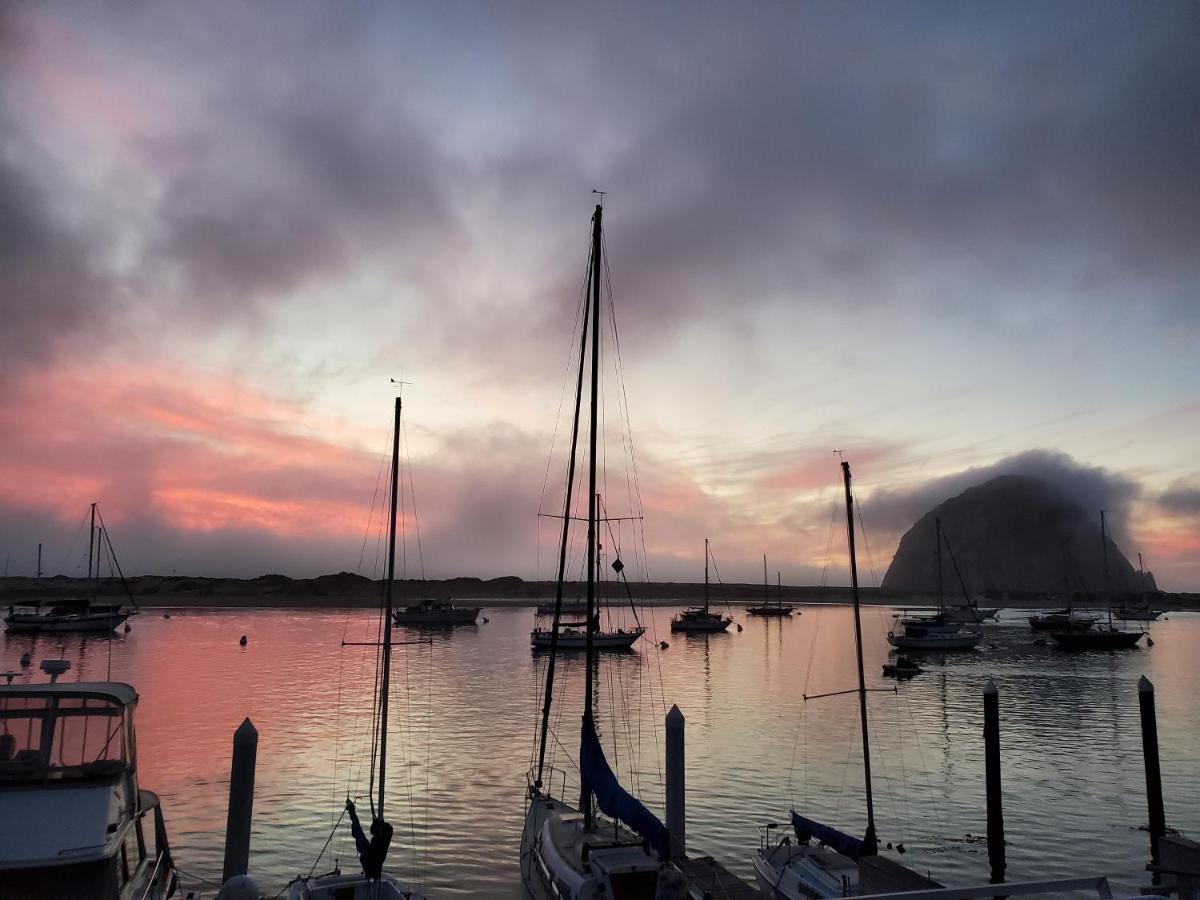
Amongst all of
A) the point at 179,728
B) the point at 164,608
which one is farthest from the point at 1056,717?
the point at 164,608

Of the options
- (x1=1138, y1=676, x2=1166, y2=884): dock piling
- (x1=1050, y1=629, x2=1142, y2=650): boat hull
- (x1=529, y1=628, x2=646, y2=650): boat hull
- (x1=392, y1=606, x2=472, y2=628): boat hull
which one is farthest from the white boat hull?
(x1=392, y1=606, x2=472, y2=628): boat hull

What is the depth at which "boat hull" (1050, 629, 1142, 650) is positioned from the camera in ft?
295

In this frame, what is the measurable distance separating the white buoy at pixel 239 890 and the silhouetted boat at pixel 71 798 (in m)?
5.71

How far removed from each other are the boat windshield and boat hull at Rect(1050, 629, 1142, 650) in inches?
3835

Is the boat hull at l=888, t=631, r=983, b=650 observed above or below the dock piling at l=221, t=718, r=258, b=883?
below

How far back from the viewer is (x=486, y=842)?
77.6ft

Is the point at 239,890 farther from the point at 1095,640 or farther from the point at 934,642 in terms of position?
the point at 1095,640

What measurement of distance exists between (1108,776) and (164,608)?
162 meters

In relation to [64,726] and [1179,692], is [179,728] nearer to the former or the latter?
[64,726]

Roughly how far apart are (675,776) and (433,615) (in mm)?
99396

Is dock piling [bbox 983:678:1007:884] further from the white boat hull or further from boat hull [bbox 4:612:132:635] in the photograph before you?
boat hull [bbox 4:612:132:635]

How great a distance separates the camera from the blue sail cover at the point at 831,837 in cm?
1784

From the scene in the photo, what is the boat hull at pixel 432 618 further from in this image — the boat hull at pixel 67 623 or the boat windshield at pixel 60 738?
→ the boat windshield at pixel 60 738

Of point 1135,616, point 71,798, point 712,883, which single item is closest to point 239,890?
point 71,798
